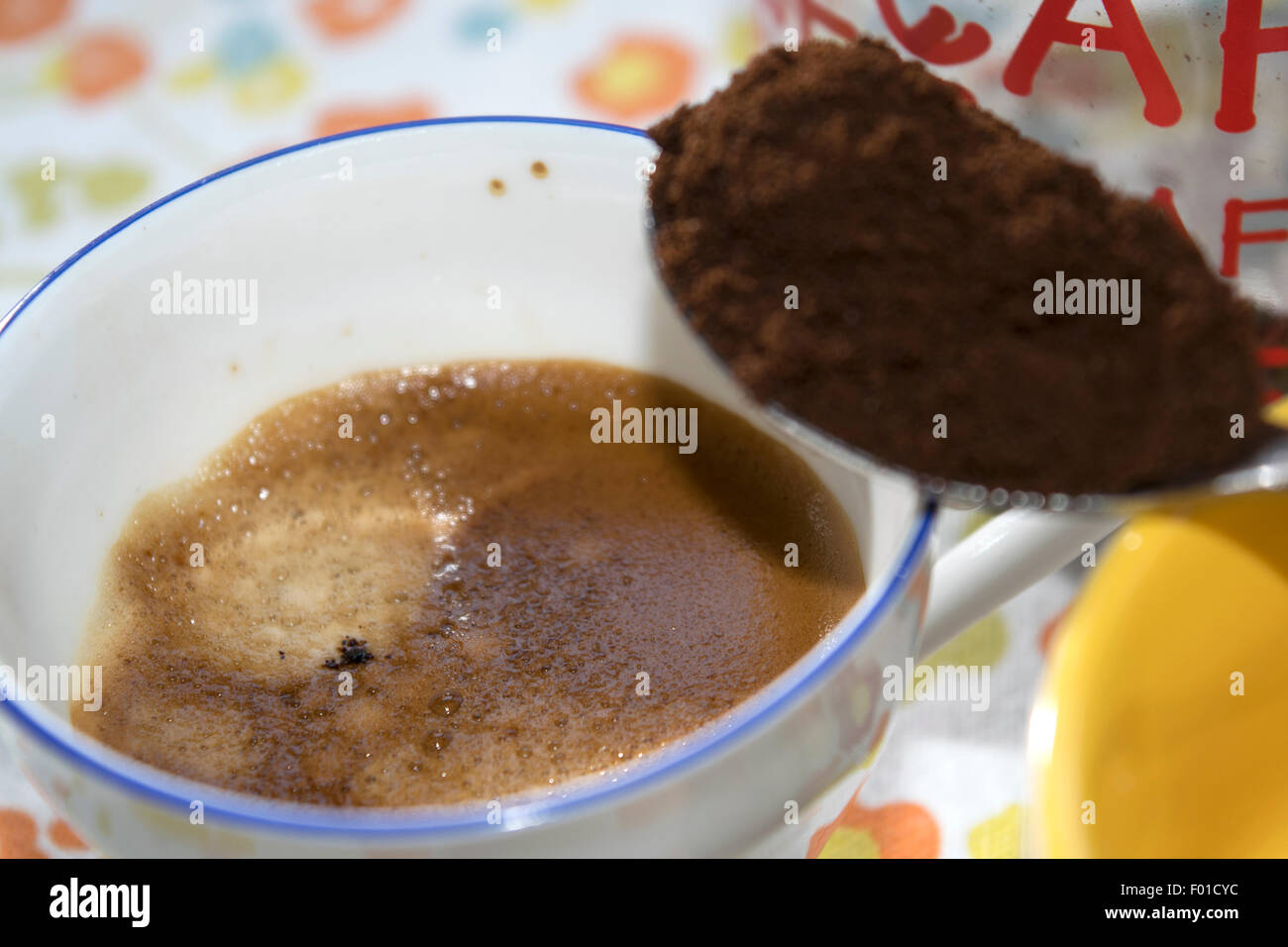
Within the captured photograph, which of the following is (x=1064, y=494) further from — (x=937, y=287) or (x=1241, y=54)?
(x=1241, y=54)

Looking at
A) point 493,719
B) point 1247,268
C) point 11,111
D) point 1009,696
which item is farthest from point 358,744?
point 11,111

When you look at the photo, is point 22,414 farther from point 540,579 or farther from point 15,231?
point 15,231

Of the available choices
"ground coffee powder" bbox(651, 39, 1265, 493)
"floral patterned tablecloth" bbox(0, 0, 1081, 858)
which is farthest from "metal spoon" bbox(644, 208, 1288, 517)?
"floral patterned tablecloth" bbox(0, 0, 1081, 858)

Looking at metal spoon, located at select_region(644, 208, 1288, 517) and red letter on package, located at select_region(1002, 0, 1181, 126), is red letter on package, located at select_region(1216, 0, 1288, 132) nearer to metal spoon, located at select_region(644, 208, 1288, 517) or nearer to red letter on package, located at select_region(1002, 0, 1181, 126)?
red letter on package, located at select_region(1002, 0, 1181, 126)

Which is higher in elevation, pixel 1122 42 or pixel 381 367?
pixel 1122 42

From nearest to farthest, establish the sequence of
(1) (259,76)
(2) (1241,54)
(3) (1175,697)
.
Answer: (3) (1175,697), (2) (1241,54), (1) (259,76)

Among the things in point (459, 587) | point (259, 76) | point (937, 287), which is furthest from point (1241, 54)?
point (259, 76)
